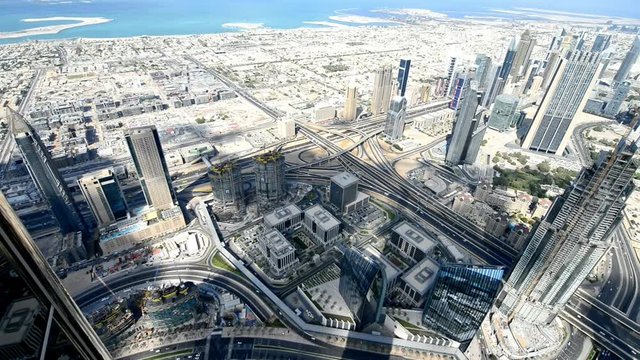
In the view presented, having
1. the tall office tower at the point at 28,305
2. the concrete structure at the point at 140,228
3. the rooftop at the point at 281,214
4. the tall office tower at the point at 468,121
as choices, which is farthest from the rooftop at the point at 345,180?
the tall office tower at the point at 28,305

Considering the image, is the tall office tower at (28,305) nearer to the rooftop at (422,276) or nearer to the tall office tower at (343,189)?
the rooftop at (422,276)

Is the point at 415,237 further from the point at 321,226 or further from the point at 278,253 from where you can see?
the point at 278,253

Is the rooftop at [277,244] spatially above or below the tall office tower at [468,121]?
below

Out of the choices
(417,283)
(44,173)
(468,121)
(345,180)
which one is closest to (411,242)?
(417,283)

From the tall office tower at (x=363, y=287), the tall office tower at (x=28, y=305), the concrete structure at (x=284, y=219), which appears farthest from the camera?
the concrete structure at (x=284, y=219)

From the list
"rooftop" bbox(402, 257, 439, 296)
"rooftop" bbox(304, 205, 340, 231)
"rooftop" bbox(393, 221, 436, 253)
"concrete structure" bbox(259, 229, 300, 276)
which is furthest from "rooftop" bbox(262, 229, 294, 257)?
"rooftop" bbox(393, 221, 436, 253)

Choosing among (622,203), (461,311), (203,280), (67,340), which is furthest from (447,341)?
(67,340)

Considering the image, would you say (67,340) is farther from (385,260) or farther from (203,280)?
(385,260)
